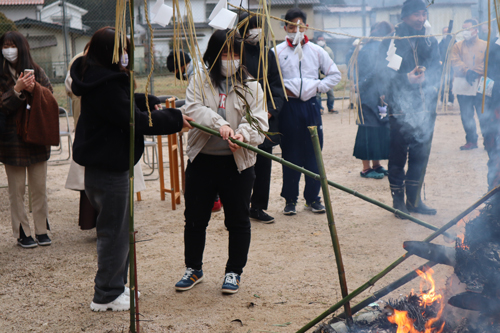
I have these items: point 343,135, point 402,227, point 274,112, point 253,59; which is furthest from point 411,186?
point 343,135

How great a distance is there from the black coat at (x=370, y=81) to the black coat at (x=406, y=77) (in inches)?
13.9

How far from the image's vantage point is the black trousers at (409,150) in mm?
4883

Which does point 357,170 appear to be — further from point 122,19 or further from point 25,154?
point 122,19

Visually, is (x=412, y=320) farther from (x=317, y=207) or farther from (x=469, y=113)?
(x=469, y=113)

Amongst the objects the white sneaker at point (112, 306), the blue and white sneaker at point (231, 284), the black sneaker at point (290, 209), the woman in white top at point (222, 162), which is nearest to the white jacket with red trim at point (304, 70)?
the black sneaker at point (290, 209)

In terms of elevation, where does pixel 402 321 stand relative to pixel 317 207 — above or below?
above

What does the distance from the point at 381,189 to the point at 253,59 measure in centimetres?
272

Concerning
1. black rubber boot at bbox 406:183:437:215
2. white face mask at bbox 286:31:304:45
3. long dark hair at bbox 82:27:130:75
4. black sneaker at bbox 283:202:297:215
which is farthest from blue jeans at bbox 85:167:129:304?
black rubber boot at bbox 406:183:437:215

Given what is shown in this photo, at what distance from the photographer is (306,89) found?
201 inches

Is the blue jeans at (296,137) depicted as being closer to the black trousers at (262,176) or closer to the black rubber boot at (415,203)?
the black trousers at (262,176)

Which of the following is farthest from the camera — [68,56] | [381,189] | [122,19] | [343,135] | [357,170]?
[68,56]

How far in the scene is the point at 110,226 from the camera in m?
3.11

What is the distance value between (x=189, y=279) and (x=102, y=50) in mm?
1764

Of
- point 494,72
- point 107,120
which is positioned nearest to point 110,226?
point 107,120
